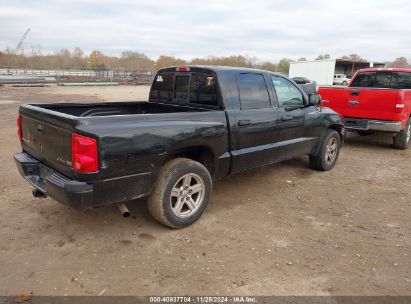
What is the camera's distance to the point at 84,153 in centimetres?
308

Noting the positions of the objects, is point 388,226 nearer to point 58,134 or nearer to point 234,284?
point 234,284

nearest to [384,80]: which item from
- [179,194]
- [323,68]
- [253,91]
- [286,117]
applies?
[286,117]

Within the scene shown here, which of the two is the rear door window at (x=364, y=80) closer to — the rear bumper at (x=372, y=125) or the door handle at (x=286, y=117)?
the rear bumper at (x=372, y=125)

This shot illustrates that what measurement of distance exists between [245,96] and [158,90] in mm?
1390

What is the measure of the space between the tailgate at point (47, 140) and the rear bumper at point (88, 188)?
0.11 metres

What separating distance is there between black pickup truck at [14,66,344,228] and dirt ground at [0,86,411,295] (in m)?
0.46

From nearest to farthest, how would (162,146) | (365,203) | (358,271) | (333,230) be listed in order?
(358,271)
(162,146)
(333,230)
(365,203)

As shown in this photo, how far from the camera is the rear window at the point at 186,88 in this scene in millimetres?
4426

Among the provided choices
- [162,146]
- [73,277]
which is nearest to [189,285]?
[73,277]

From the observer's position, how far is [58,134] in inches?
131

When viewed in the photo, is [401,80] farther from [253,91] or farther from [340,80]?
[340,80]

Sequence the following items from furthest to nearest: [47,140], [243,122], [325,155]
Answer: [325,155]
[243,122]
[47,140]

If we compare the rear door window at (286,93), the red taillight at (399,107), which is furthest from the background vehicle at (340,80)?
the rear door window at (286,93)

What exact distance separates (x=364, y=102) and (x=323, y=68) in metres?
42.7
